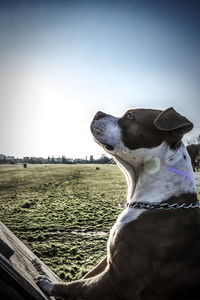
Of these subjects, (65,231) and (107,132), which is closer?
(107,132)

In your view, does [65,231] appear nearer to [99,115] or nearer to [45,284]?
[45,284]

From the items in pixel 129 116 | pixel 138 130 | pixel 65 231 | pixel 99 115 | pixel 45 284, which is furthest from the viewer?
pixel 65 231

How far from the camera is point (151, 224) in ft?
7.79

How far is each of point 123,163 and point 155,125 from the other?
2.29 feet

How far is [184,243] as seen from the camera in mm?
2258

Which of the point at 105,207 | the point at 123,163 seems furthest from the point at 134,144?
the point at 105,207

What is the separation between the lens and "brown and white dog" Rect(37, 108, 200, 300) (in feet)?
7.11

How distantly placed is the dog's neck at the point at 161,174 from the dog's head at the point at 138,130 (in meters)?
0.08

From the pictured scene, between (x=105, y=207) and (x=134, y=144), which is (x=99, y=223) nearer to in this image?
(x=105, y=207)

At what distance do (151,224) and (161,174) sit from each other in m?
0.54

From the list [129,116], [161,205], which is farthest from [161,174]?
[129,116]

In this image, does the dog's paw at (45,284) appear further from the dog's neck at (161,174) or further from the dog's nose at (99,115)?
the dog's nose at (99,115)

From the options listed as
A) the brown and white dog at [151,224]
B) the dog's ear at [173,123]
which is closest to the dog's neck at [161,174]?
the brown and white dog at [151,224]

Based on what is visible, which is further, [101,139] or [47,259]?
[47,259]
